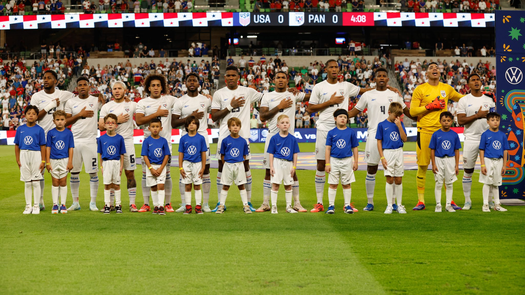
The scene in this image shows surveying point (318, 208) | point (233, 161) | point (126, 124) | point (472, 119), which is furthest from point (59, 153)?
point (472, 119)

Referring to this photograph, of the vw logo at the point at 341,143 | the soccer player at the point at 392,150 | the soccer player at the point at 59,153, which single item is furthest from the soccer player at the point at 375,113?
the soccer player at the point at 59,153

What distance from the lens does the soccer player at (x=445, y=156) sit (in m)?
8.55

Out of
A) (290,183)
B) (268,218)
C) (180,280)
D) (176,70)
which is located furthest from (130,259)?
(176,70)

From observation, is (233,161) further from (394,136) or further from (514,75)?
(514,75)

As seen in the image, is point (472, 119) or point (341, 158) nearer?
point (341, 158)

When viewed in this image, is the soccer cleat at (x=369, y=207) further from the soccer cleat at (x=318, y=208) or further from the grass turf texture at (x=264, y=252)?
the soccer cleat at (x=318, y=208)

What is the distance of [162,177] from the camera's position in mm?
8477

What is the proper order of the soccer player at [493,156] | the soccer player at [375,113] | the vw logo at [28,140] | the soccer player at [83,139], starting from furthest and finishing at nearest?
the soccer player at [83,139] < the soccer player at [375,113] < the soccer player at [493,156] < the vw logo at [28,140]

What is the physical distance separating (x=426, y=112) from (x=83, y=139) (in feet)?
20.5

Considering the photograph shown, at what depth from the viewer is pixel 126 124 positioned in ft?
29.6

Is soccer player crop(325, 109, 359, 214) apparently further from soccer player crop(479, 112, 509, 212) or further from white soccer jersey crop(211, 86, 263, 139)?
soccer player crop(479, 112, 509, 212)

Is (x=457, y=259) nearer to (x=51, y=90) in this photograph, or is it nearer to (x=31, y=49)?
(x=51, y=90)

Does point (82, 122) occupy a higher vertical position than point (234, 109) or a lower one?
lower

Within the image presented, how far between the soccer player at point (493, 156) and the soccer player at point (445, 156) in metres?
0.50
